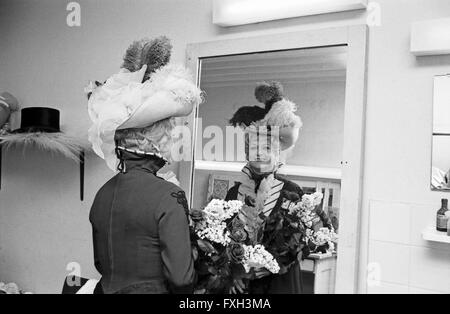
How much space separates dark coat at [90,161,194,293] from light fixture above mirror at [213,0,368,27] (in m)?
0.67

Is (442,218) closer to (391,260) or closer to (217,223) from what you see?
(391,260)

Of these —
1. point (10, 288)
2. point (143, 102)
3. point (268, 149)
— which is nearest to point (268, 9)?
point (268, 149)

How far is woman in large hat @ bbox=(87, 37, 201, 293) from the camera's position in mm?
1165

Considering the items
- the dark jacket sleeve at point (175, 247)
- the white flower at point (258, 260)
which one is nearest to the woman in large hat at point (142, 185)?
the dark jacket sleeve at point (175, 247)

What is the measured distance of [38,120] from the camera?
1894 millimetres

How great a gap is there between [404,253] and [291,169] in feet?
1.42

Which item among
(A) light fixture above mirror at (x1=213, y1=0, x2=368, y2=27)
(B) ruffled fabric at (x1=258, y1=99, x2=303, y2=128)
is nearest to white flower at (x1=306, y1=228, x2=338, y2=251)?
(B) ruffled fabric at (x1=258, y1=99, x2=303, y2=128)

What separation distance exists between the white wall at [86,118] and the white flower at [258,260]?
33 cm

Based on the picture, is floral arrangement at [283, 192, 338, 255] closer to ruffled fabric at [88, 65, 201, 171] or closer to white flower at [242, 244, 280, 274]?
white flower at [242, 244, 280, 274]

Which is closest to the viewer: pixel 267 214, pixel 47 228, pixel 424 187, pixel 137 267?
pixel 137 267

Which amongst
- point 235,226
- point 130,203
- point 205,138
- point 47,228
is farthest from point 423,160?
point 47,228
